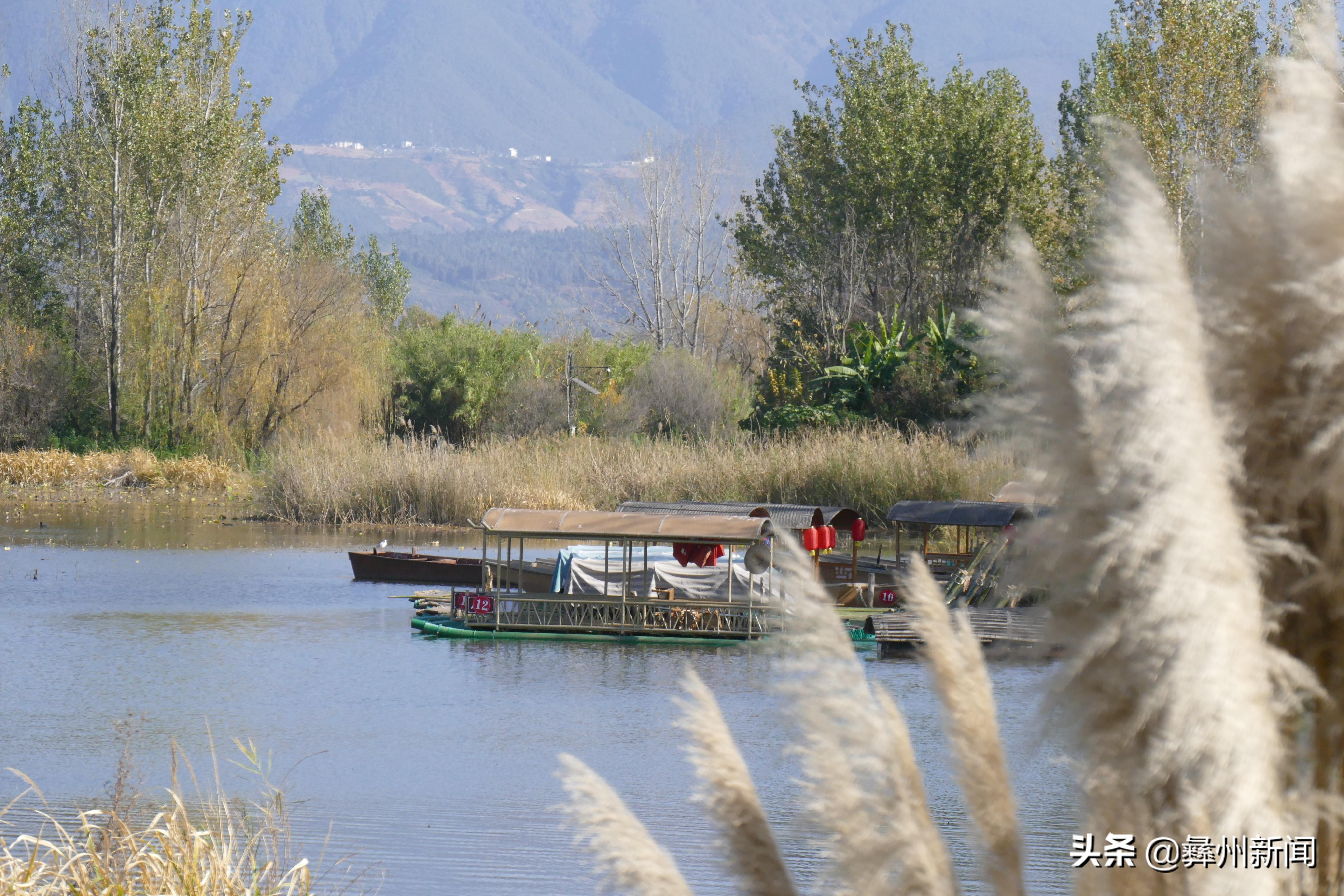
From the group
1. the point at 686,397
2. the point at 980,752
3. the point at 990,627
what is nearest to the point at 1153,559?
the point at 980,752

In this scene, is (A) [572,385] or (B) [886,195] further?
(A) [572,385]

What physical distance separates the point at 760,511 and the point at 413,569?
7.01 m

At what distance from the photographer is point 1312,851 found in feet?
2.64

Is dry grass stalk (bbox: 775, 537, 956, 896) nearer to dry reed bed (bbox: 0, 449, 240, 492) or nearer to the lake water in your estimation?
the lake water

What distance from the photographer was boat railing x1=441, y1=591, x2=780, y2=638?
71.9 ft

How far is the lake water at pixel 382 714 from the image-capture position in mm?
11602

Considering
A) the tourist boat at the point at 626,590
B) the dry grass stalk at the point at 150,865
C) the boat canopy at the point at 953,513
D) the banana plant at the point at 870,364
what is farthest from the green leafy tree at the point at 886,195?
the dry grass stalk at the point at 150,865

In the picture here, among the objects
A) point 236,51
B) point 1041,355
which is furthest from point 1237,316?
point 236,51

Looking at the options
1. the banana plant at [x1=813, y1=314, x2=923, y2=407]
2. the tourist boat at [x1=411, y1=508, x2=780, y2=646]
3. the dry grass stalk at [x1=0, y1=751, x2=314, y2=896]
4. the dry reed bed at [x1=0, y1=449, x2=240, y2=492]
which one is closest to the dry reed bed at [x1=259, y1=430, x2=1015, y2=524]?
the banana plant at [x1=813, y1=314, x2=923, y2=407]

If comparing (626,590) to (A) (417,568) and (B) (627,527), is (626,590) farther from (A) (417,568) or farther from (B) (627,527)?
(A) (417,568)

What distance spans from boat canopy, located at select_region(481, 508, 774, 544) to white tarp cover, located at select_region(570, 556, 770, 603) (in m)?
1.21

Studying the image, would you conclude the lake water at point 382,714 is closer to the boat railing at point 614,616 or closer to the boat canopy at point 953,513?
the boat railing at point 614,616

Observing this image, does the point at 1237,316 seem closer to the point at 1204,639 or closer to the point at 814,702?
the point at 1204,639

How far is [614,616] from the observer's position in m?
22.4
